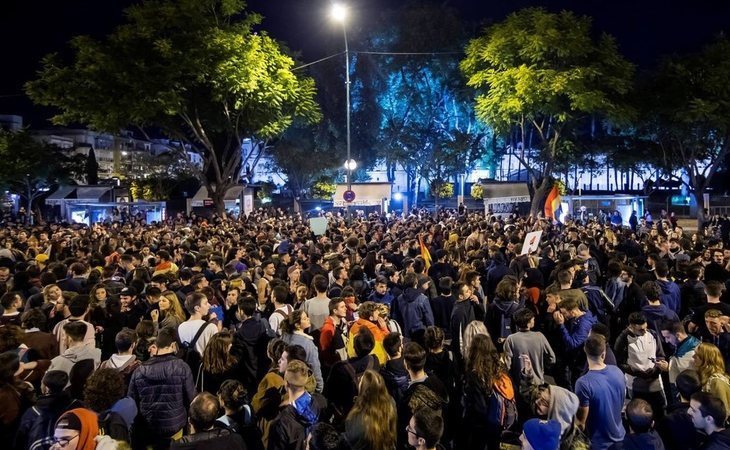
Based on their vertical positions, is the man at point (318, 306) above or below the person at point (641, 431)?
above

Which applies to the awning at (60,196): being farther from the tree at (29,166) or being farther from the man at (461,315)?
the man at (461,315)

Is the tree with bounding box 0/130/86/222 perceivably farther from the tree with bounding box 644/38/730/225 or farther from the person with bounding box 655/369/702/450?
the person with bounding box 655/369/702/450

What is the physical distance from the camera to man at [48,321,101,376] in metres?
5.32

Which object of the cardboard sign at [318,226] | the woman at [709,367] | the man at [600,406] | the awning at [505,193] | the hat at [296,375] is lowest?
the man at [600,406]

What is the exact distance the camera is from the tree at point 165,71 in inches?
888

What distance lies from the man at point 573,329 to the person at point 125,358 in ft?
14.6

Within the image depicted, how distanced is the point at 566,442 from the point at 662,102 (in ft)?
99.6

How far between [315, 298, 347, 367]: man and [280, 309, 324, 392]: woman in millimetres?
511

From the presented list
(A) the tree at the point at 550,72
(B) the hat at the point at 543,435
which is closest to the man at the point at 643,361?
(B) the hat at the point at 543,435

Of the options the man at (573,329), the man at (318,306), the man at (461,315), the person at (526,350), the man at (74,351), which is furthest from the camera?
the man at (318,306)

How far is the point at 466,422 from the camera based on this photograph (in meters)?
5.11

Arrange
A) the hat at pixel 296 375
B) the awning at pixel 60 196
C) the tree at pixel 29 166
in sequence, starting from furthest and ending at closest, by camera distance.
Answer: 1. the tree at pixel 29 166
2. the awning at pixel 60 196
3. the hat at pixel 296 375

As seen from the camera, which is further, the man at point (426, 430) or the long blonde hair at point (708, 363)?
the long blonde hair at point (708, 363)

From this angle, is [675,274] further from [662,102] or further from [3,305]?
[662,102]
